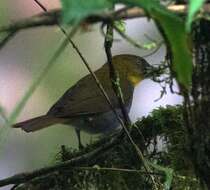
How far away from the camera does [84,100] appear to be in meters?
2.59

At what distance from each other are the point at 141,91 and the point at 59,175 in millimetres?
1118

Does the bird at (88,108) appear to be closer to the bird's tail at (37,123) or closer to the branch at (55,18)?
the bird's tail at (37,123)

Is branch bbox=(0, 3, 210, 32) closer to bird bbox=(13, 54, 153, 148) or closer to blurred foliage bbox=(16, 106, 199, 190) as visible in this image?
blurred foliage bbox=(16, 106, 199, 190)

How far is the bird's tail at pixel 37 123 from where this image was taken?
7.50 feet

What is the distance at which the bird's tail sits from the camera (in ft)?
7.50

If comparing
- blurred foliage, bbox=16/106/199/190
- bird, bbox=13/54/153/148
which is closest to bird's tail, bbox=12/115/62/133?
bird, bbox=13/54/153/148

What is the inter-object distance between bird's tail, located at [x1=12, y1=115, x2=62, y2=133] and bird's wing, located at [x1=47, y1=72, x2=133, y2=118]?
4 centimetres

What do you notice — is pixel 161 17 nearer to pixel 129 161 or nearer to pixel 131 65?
pixel 129 161

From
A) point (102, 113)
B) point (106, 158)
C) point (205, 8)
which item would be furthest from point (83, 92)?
point (205, 8)

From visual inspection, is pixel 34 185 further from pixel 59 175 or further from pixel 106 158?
pixel 106 158

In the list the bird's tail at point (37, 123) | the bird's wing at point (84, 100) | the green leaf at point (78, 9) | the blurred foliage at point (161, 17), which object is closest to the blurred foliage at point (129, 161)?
the bird's tail at point (37, 123)

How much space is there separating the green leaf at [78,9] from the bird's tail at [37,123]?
5.66ft

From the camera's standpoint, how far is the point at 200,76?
917 mm

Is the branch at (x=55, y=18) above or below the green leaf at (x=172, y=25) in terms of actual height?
above
